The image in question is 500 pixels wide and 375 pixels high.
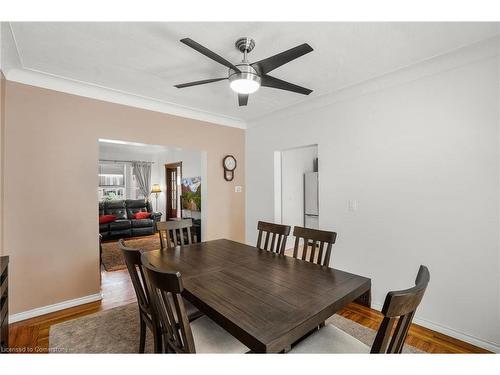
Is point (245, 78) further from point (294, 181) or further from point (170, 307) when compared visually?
point (294, 181)

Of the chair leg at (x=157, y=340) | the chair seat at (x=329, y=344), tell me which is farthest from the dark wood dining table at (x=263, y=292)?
the chair leg at (x=157, y=340)

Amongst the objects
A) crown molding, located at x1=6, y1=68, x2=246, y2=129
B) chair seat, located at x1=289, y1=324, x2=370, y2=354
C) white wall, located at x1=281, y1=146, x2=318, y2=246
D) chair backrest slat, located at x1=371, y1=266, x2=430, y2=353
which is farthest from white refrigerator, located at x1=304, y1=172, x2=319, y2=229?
chair backrest slat, located at x1=371, y1=266, x2=430, y2=353

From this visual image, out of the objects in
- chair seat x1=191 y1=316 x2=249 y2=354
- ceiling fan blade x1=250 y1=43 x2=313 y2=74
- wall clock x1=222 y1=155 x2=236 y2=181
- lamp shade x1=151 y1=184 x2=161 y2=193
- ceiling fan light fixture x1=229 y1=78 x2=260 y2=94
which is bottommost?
chair seat x1=191 y1=316 x2=249 y2=354

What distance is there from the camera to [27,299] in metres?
2.43

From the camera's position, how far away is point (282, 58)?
1.61 meters

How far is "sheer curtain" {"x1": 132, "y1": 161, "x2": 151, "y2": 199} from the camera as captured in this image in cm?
775

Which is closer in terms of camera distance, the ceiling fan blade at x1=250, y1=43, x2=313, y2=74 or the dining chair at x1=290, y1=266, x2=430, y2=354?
the dining chair at x1=290, y1=266, x2=430, y2=354

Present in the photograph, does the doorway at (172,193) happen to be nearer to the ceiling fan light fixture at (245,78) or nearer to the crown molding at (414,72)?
the crown molding at (414,72)

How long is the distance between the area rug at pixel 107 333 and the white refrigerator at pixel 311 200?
296 centimetres

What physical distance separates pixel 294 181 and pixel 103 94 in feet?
12.3

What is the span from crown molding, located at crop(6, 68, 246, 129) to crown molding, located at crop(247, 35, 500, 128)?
146 cm

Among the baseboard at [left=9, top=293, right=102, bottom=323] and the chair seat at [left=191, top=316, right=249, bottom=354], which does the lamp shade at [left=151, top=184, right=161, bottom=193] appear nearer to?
the baseboard at [left=9, top=293, right=102, bottom=323]

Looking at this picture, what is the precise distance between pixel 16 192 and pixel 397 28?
3613mm
